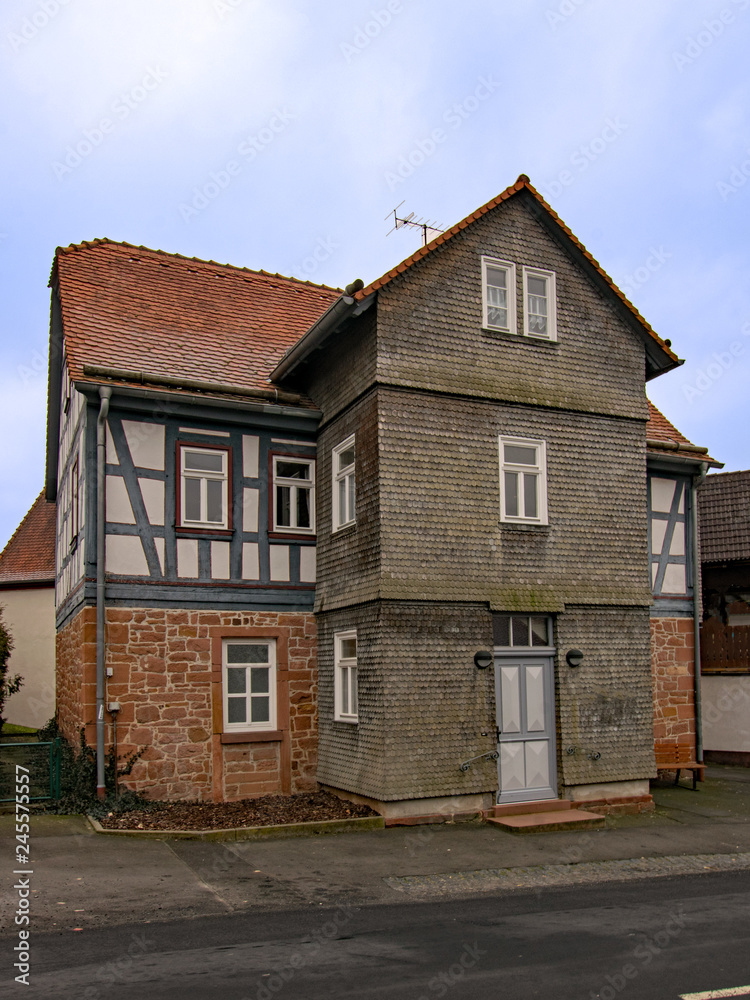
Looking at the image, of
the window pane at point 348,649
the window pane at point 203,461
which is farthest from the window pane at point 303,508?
the window pane at point 348,649

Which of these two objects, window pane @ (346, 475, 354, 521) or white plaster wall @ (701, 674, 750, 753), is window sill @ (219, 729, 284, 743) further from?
white plaster wall @ (701, 674, 750, 753)

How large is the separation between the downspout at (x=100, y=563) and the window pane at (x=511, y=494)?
578 cm

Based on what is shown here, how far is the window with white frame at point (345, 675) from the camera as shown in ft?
46.8

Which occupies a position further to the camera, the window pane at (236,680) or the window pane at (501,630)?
the window pane at (236,680)

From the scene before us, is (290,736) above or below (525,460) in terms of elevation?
below

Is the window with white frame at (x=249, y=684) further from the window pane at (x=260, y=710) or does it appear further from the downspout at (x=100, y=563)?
the downspout at (x=100, y=563)

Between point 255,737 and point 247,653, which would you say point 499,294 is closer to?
point 247,653

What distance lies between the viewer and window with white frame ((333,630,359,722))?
14.3 m

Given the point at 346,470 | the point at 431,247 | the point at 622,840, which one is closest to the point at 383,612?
the point at 346,470

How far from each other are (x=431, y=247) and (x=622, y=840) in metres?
8.40

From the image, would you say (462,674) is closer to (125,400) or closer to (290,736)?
(290,736)

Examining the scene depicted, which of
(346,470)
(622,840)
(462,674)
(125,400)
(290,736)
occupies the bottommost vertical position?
(622,840)

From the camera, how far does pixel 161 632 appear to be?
14125 millimetres

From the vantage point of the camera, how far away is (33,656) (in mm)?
28734
